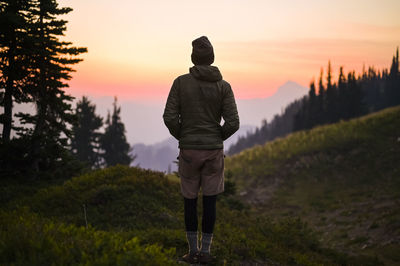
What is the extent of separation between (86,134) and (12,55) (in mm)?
30392

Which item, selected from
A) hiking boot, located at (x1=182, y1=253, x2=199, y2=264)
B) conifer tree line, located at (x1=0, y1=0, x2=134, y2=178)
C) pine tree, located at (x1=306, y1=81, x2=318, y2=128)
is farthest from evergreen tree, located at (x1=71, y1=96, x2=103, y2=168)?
pine tree, located at (x1=306, y1=81, x2=318, y2=128)

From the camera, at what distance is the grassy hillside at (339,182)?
1558cm

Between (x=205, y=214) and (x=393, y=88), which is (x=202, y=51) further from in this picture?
(x=393, y=88)

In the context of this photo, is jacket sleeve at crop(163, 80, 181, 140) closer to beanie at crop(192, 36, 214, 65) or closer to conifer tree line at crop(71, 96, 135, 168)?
beanie at crop(192, 36, 214, 65)

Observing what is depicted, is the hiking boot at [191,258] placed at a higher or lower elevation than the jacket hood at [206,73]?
lower

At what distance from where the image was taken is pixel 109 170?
43.4ft

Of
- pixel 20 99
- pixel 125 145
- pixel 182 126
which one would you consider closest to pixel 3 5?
pixel 20 99

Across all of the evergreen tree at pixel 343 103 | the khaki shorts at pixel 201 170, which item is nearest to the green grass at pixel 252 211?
the khaki shorts at pixel 201 170

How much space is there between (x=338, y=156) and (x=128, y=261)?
95.4 ft

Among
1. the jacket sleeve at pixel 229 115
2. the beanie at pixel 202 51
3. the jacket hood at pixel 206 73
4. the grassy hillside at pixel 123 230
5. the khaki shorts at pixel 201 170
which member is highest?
the beanie at pixel 202 51

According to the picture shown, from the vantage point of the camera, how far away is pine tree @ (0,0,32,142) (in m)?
15.7

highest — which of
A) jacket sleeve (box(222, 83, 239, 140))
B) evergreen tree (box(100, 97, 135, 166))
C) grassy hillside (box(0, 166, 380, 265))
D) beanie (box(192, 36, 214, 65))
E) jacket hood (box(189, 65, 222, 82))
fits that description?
beanie (box(192, 36, 214, 65))

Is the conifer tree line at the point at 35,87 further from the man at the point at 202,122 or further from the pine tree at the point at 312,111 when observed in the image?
the pine tree at the point at 312,111

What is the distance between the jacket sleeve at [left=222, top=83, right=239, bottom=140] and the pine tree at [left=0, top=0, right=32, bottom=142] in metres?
13.3
